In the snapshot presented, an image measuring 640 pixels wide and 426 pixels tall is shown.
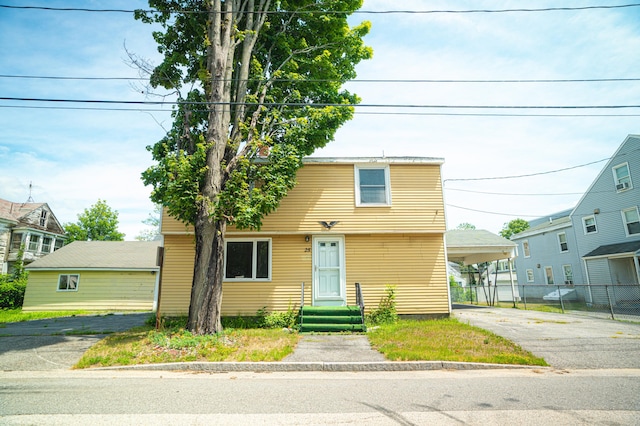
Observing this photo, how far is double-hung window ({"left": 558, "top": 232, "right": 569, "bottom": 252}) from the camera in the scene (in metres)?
26.8

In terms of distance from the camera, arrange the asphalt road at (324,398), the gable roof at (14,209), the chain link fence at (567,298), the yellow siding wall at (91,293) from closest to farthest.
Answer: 1. the asphalt road at (324,398)
2. the chain link fence at (567,298)
3. the yellow siding wall at (91,293)
4. the gable roof at (14,209)

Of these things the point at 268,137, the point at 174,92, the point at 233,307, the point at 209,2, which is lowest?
the point at 233,307

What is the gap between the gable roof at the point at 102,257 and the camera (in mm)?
22766

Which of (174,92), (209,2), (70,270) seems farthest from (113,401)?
(70,270)

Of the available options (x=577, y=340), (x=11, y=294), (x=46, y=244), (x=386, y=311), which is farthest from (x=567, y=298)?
(x=46, y=244)

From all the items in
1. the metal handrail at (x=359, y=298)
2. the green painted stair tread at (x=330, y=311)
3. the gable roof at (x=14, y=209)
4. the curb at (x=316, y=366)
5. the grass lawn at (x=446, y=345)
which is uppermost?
the gable roof at (x=14, y=209)

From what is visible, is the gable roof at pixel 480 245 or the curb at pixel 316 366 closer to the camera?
the curb at pixel 316 366

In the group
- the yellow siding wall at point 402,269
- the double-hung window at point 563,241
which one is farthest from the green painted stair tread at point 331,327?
the double-hung window at point 563,241

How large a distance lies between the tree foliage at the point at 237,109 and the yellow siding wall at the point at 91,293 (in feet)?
53.7

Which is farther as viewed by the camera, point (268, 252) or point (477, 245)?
point (477, 245)

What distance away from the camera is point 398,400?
4.76m

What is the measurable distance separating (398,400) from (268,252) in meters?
8.02

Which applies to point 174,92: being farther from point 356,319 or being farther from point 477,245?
point 477,245

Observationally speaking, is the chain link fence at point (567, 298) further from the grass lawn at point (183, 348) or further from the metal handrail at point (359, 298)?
the grass lawn at point (183, 348)
